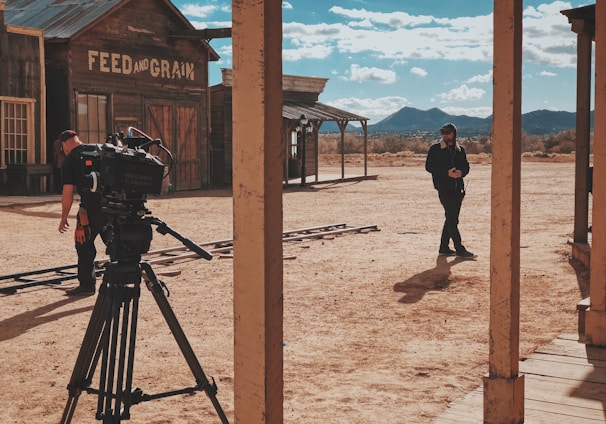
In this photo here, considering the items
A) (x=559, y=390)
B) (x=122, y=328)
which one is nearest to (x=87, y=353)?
(x=122, y=328)

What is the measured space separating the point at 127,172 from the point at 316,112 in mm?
25388

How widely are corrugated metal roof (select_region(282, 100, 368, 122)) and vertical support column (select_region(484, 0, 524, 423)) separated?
71.7 feet

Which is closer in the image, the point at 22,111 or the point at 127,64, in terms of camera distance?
the point at 22,111

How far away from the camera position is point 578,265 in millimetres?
10039

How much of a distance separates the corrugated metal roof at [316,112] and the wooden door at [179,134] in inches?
124

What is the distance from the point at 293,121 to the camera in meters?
26.4

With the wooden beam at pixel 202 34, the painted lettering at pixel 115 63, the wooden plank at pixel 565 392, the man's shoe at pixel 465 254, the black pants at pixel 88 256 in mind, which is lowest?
the wooden plank at pixel 565 392

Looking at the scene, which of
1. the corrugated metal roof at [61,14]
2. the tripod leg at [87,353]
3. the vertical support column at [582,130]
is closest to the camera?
the tripod leg at [87,353]

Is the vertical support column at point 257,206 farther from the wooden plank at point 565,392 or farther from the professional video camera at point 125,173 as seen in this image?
→ the wooden plank at point 565,392

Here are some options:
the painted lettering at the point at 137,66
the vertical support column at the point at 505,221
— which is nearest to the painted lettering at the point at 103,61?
the painted lettering at the point at 137,66

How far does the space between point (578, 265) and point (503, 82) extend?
6.71m

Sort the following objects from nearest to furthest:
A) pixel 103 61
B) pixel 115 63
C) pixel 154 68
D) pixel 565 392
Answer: pixel 565 392, pixel 103 61, pixel 115 63, pixel 154 68

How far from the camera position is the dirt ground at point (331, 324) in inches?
197

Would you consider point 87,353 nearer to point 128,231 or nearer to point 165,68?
point 128,231
